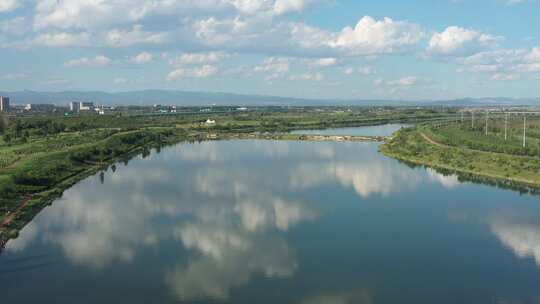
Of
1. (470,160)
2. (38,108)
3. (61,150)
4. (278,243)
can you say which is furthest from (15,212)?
(38,108)

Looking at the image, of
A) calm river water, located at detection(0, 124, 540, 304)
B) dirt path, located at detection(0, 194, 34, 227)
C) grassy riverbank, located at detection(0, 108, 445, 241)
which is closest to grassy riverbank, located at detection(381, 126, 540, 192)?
calm river water, located at detection(0, 124, 540, 304)

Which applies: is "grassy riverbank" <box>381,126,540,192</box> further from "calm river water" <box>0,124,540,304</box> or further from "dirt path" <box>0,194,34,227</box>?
"dirt path" <box>0,194,34,227</box>

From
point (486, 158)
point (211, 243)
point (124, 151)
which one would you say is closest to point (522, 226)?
point (211, 243)

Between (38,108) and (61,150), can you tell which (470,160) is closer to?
(61,150)

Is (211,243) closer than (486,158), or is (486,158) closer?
(211,243)

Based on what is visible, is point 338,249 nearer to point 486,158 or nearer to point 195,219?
point 195,219

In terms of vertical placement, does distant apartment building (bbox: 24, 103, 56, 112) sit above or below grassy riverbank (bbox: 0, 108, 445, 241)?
above
